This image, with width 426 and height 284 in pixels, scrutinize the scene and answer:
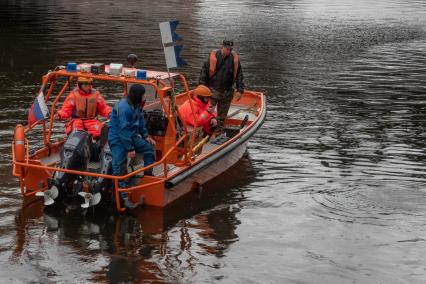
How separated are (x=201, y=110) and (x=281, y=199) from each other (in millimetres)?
1965

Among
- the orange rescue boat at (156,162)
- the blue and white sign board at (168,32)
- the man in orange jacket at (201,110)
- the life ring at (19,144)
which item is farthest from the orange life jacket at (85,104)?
the man in orange jacket at (201,110)

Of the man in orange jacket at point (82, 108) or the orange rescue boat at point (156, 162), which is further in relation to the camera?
the man in orange jacket at point (82, 108)

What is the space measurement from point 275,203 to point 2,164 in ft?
15.5

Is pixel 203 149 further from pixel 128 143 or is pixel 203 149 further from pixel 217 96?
pixel 128 143

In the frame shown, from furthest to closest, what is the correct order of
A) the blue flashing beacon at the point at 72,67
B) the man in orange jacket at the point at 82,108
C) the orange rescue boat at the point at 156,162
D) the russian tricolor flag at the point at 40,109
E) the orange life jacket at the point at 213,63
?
the orange life jacket at the point at 213,63 < the man in orange jacket at the point at 82,108 < the blue flashing beacon at the point at 72,67 < the russian tricolor flag at the point at 40,109 < the orange rescue boat at the point at 156,162

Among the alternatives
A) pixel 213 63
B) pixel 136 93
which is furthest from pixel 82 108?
pixel 213 63

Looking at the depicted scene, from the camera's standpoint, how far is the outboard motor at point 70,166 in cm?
Result: 1019

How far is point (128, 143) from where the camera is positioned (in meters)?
10.1

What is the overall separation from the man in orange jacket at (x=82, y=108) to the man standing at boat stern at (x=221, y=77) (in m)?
2.79

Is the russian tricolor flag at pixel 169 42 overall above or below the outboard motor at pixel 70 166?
above

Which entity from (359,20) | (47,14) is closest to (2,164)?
(47,14)

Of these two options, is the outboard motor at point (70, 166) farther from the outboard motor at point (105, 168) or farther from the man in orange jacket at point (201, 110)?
the man in orange jacket at point (201, 110)

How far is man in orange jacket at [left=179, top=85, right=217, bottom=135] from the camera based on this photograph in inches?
469

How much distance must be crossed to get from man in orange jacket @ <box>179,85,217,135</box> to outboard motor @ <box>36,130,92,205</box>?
2092mm
